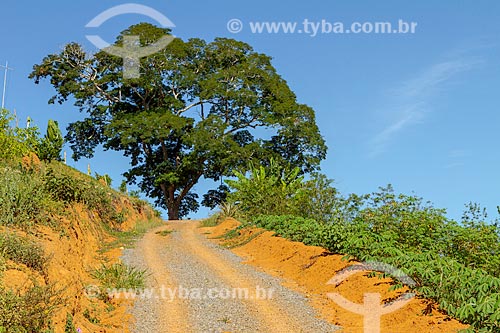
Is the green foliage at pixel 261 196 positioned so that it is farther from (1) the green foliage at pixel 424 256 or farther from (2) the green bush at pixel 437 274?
(2) the green bush at pixel 437 274

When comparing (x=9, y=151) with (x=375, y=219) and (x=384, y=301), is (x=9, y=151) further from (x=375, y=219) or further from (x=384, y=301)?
(x=384, y=301)

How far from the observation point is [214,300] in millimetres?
10742

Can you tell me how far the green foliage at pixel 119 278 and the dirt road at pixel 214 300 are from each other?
1.07 ft

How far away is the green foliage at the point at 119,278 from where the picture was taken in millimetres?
11270

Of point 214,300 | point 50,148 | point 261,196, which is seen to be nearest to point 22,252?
point 214,300

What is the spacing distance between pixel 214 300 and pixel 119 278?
7.78ft

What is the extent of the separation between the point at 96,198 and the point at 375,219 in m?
11.2

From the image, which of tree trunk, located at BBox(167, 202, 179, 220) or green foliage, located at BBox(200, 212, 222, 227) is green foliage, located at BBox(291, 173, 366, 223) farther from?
tree trunk, located at BBox(167, 202, 179, 220)

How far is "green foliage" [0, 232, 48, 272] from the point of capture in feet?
27.6

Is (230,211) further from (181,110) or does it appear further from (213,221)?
(181,110)

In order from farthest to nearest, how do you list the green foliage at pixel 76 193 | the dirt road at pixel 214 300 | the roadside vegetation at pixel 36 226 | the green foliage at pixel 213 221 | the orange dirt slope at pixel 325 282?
the green foliage at pixel 213 221, the green foliage at pixel 76 193, the dirt road at pixel 214 300, the orange dirt slope at pixel 325 282, the roadside vegetation at pixel 36 226

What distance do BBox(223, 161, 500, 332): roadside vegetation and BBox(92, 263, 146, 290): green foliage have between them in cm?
494

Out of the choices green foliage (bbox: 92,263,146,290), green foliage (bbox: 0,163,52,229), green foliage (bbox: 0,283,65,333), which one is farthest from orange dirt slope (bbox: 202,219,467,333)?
green foliage (bbox: 0,163,52,229)

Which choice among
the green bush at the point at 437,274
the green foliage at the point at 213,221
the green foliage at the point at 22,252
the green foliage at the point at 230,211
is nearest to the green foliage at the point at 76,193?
the green foliage at the point at 213,221
